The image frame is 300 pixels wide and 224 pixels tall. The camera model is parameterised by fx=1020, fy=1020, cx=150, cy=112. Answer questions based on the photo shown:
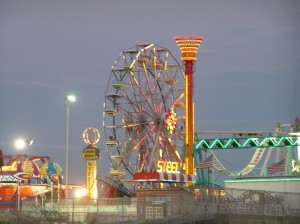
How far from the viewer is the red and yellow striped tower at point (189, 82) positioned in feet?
Result: 371

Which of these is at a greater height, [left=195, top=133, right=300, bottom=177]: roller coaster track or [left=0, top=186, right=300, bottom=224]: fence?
[left=195, top=133, right=300, bottom=177]: roller coaster track

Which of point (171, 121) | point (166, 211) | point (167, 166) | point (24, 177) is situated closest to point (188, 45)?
point (171, 121)

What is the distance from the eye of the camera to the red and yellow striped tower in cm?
11294

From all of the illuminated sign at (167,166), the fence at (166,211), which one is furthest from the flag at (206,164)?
the fence at (166,211)

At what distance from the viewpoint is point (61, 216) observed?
214ft

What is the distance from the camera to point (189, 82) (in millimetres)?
115188

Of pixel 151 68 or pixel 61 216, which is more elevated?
pixel 151 68

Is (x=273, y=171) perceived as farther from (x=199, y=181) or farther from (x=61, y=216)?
(x=61, y=216)

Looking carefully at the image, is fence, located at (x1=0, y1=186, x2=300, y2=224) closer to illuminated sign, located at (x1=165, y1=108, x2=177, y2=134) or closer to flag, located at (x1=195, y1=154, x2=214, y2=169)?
flag, located at (x1=195, y1=154, x2=214, y2=169)

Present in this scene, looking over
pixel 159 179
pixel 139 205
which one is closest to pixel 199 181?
pixel 159 179

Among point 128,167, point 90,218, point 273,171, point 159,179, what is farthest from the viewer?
point 128,167

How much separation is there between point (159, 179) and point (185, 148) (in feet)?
126

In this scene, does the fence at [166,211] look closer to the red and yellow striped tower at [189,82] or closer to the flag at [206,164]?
the flag at [206,164]

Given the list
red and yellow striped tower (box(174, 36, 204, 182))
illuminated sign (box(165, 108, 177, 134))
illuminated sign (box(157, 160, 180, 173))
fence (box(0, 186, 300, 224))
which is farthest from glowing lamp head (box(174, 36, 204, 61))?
fence (box(0, 186, 300, 224))
